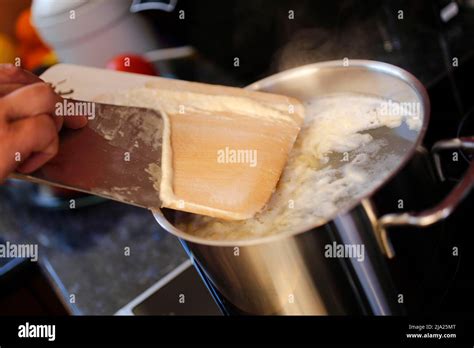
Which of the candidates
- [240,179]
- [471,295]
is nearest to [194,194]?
[240,179]

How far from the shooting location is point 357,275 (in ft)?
1.69

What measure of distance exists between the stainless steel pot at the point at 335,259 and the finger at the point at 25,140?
133 millimetres

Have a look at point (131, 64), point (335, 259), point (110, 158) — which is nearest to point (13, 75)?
point (110, 158)

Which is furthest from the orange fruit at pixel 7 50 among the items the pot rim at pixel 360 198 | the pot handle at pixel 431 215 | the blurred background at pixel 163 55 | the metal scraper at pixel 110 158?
the pot handle at pixel 431 215

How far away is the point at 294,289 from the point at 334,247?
0.06 metres

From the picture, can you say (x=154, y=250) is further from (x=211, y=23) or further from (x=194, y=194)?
(x=211, y=23)

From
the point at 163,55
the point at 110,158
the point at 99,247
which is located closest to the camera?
the point at 110,158

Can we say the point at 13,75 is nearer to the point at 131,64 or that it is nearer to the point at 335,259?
the point at 131,64

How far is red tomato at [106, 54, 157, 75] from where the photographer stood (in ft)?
2.62

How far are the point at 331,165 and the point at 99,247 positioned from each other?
12.8 inches

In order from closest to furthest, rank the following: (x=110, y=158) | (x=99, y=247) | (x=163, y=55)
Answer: (x=110, y=158)
(x=99, y=247)
(x=163, y=55)

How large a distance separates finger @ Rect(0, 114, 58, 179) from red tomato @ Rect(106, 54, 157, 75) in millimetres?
251

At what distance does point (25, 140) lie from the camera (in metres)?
0.56

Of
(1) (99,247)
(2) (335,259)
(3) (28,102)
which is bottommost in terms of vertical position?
(1) (99,247)
